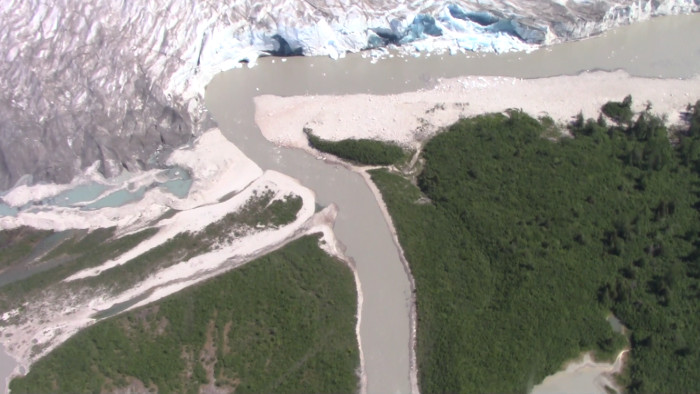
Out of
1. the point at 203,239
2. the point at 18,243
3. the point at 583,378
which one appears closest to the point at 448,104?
the point at 203,239

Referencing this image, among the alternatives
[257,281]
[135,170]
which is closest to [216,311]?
[257,281]

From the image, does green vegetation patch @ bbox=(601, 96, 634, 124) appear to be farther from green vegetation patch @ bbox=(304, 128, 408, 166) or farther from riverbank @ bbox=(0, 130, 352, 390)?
riverbank @ bbox=(0, 130, 352, 390)

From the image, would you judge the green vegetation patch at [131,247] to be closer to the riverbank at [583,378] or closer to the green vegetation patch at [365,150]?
the green vegetation patch at [365,150]

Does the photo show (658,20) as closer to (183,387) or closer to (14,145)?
(183,387)

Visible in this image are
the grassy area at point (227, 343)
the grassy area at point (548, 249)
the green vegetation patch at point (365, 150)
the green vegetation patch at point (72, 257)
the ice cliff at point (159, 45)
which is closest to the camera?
the grassy area at point (227, 343)

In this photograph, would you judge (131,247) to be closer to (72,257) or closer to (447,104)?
(72,257)

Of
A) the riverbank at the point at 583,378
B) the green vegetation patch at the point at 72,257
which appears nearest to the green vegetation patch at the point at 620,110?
the riverbank at the point at 583,378
